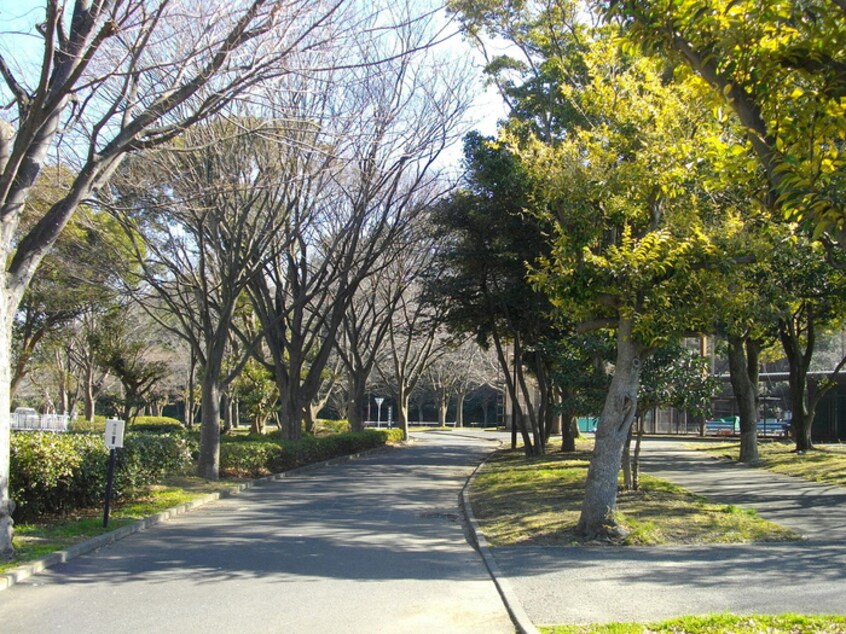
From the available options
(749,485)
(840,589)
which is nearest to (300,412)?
(749,485)

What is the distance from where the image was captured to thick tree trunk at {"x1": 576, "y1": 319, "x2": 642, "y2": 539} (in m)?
10.5

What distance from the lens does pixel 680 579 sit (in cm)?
812

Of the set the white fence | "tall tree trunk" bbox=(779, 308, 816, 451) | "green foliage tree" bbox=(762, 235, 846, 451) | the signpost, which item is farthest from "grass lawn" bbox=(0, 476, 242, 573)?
the white fence

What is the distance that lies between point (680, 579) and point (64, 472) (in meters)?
8.42

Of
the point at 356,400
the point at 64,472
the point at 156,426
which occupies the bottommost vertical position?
the point at 156,426

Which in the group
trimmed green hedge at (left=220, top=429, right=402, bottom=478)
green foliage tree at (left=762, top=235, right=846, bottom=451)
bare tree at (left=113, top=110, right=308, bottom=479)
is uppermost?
bare tree at (left=113, top=110, right=308, bottom=479)

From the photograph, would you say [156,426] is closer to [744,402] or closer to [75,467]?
[744,402]

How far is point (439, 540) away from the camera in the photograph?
11.4 metres

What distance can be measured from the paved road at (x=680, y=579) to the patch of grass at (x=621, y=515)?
53 cm

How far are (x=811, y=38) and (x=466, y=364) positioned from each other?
48.4 meters

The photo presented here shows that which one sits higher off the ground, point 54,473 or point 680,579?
point 54,473

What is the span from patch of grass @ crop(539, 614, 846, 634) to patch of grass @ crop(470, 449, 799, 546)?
382 cm

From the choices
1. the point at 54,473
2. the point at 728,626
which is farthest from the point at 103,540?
the point at 728,626

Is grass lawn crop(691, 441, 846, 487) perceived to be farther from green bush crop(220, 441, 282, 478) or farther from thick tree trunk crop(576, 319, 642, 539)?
green bush crop(220, 441, 282, 478)
